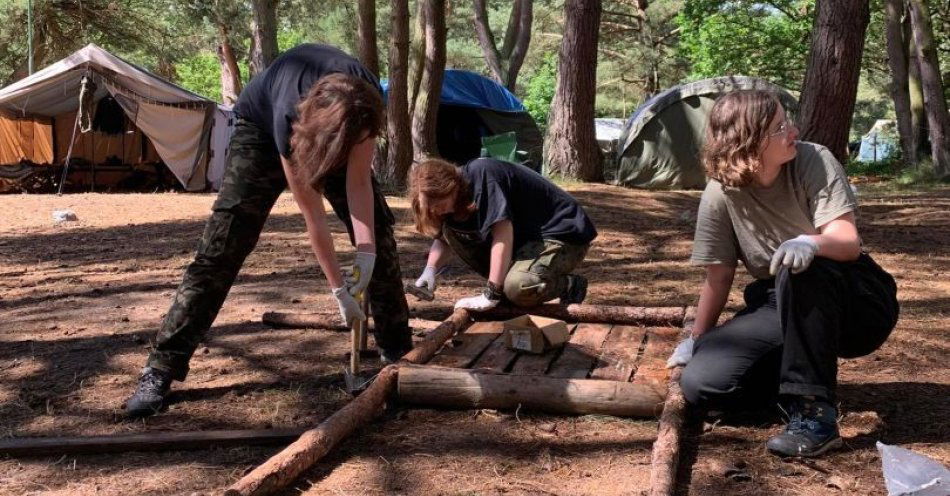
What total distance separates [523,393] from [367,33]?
9.87 meters

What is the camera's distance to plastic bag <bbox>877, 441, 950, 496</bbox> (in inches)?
82.2

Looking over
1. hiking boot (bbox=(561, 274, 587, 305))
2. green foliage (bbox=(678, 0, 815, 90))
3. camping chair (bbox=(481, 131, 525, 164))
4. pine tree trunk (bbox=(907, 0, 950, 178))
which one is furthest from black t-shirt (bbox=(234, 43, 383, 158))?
green foliage (bbox=(678, 0, 815, 90))

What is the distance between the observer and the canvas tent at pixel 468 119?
1505 centimetres

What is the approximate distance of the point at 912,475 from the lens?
84.3 inches

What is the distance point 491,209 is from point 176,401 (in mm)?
1569

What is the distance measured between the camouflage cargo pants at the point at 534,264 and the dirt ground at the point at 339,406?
0.74 m

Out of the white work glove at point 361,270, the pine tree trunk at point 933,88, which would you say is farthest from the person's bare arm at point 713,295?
the pine tree trunk at point 933,88

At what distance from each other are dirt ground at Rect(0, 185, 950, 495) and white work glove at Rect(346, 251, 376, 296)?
457mm

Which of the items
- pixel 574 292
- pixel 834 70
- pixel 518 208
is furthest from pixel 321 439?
pixel 834 70

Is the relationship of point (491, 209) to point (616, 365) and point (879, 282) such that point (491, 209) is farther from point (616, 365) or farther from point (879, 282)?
point (879, 282)

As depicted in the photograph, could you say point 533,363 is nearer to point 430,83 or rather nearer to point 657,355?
point 657,355

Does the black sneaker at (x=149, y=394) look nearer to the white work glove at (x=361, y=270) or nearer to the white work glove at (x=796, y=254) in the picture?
the white work glove at (x=361, y=270)

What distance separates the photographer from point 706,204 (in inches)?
116

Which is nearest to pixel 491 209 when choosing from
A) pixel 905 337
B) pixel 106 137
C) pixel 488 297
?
pixel 488 297
